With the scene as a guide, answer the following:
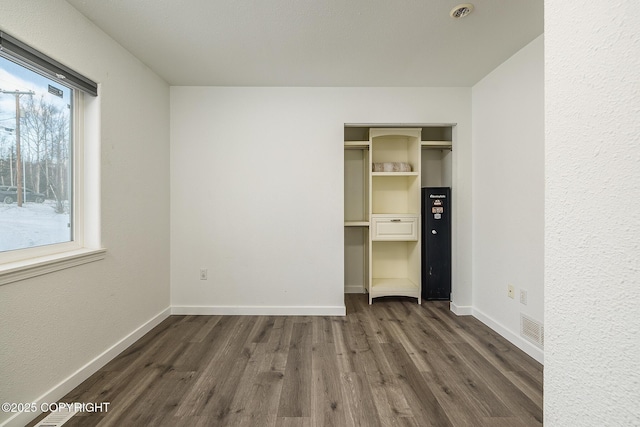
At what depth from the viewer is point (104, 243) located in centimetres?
211

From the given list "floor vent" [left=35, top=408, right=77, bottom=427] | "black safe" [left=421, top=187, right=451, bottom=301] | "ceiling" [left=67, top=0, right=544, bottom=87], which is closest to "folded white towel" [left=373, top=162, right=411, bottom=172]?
"black safe" [left=421, top=187, right=451, bottom=301]

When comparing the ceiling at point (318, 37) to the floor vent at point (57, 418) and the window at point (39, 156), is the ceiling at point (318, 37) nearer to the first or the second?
the window at point (39, 156)

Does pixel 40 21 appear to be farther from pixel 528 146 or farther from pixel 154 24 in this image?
pixel 528 146

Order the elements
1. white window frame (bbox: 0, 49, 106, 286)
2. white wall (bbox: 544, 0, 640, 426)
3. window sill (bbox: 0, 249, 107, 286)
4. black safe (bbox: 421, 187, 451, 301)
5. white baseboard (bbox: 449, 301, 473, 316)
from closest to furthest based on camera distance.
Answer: white wall (bbox: 544, 0, 640, 426), window sill (bbox: 0, 249, 107, 286), white window frame (bbox: 0, 49, 106, 286), white baseboard (bbox: 449, 301, 473, 316), black safe (bbox: 421, 187, 451, 301)

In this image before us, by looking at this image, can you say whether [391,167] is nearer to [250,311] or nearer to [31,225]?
[250,311]

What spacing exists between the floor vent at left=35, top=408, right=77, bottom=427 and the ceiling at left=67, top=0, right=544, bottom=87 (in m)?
2.41

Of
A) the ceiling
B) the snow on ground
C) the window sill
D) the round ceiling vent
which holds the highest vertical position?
the ceiling

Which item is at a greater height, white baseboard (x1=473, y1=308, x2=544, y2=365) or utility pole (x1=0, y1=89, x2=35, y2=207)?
utility pole (x1=0, y1=89, x2=35, y2=207)

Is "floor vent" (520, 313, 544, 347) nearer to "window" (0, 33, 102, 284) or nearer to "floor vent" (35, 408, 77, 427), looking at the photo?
"floor vent" (35, 408, 77, 427)

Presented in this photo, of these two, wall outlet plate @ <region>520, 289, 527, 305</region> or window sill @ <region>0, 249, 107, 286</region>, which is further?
wall outlet plate @ <region>520, 289, 527, 305</region>

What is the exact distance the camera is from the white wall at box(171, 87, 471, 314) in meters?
3.06

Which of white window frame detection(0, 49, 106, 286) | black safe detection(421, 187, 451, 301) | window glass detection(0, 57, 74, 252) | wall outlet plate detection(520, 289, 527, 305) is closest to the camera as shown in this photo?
window glass detection(0, 57, 74, 252)

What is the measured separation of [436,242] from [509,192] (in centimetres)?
102

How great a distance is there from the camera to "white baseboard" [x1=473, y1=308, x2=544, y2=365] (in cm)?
218
